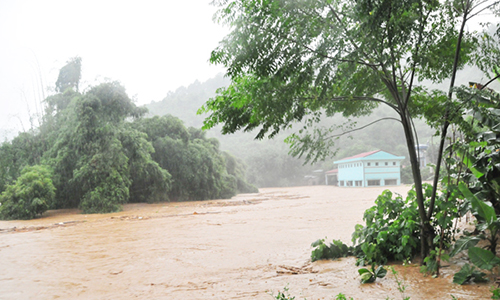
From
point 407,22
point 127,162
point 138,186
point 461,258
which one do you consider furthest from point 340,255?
point 138,186

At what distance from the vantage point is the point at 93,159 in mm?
18859

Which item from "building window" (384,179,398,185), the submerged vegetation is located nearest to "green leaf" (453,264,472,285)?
the submerged vegetation

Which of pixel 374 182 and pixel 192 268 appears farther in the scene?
pixel 374 182

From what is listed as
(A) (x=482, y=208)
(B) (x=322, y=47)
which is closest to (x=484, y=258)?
(A) (x=482, y=208)

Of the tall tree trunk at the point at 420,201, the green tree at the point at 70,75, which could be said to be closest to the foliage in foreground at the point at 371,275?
the tall tree trunk at the point at 420,201

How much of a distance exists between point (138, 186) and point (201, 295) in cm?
2146

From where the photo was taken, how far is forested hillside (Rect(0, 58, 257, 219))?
18.0 metres

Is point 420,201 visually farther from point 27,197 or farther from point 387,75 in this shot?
point 27,197

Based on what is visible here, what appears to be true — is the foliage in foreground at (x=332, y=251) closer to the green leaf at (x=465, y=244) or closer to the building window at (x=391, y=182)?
the green leaf at (x=465, y=244)

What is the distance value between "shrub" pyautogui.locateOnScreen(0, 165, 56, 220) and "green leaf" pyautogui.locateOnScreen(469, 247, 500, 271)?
17.8 meters

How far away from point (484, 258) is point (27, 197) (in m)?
18.4

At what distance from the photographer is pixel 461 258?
4453 mm

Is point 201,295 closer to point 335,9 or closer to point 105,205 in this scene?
point 335,9

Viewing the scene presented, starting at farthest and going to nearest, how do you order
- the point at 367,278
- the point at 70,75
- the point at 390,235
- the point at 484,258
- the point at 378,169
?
the point at 378,169 < the point at 70,75 < the point at 390,235 < the point at 367,278 < the point at 484,258
